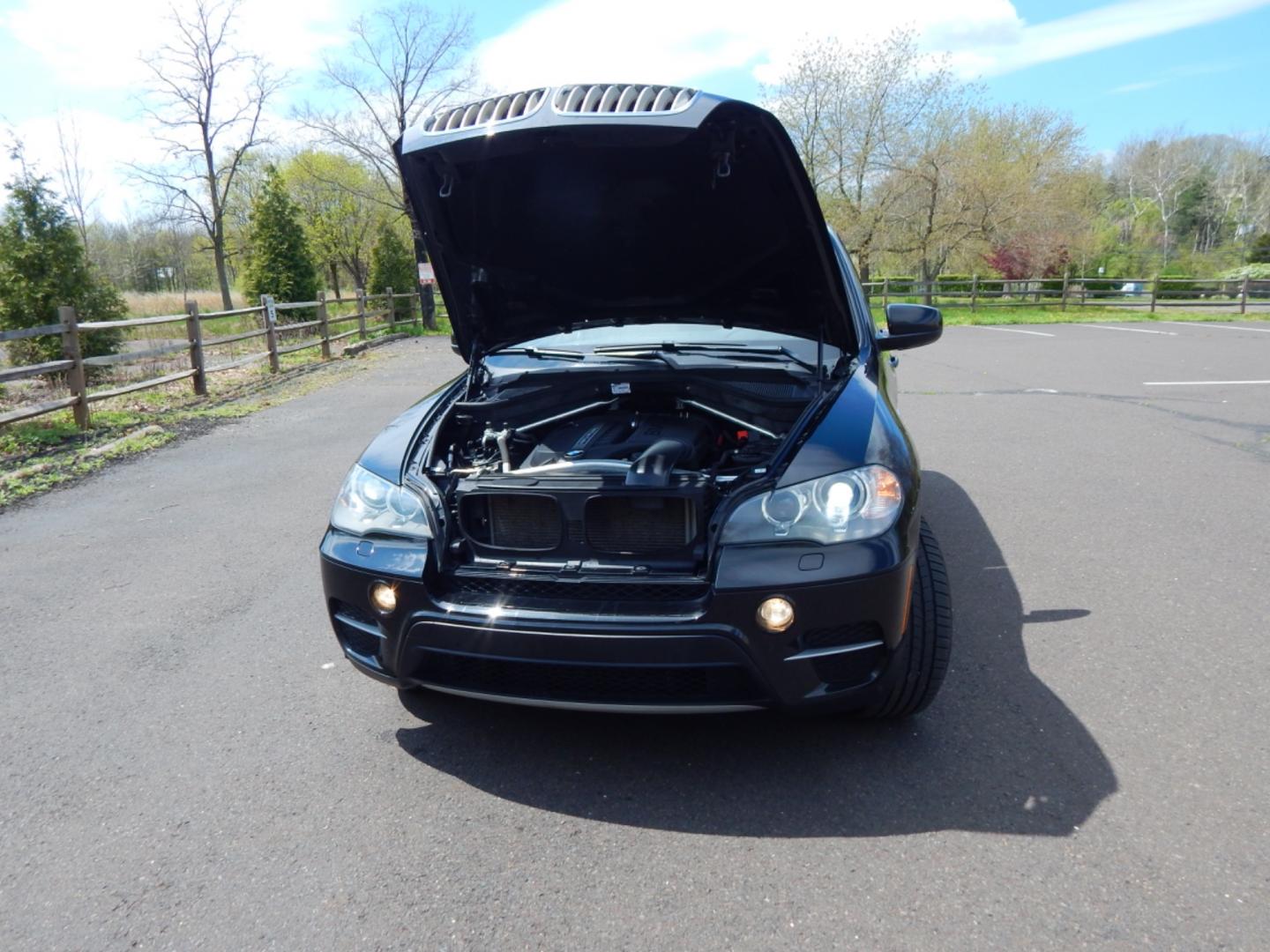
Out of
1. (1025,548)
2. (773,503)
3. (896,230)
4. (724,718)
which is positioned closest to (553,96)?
(773,503)

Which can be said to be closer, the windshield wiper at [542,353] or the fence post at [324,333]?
the windshield wiper at [542,353]

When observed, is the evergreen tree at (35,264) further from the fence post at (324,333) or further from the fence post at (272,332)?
the fence post at (324,333)

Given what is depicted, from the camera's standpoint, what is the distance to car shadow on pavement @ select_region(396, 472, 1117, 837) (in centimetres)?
233

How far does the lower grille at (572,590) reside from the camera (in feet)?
7.66

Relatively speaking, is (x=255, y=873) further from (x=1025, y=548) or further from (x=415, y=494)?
(x=1025, y=548)

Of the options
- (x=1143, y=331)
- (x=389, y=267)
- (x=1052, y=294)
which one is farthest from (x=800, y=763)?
(x=1052, y=294)

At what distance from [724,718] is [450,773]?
0.89 m

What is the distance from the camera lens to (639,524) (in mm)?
2479

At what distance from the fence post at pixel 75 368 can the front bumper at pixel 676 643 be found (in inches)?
311

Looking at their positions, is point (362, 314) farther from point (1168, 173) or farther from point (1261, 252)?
point (1168, 173)

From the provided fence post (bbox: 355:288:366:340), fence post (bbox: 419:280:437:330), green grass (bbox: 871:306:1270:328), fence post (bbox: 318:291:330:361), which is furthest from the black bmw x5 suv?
fence post (bbox: 419:280:437:330)

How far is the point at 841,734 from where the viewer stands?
2.72 m

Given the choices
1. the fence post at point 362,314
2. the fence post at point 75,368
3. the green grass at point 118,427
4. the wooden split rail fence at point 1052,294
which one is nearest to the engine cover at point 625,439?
the green grass at point 118,427

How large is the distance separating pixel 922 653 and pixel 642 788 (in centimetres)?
91
